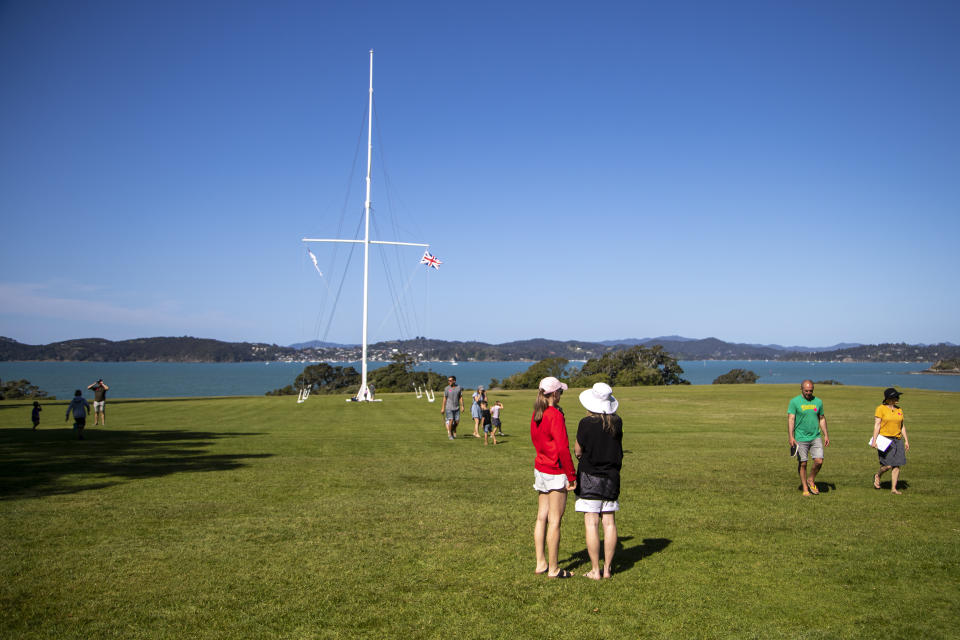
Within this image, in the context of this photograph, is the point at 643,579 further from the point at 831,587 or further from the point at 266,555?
the point at 266,555

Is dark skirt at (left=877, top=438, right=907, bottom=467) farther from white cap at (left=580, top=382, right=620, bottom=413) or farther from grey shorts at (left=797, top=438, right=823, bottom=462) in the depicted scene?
white cap at (left=580, top=382, right=620, bottom=413)

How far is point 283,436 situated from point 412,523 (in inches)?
568

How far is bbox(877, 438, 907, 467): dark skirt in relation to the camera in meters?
12.3

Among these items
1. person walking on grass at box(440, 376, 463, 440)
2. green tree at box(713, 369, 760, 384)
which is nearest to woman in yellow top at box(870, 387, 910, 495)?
person walking on grass at box(440, 376, 463, 440)

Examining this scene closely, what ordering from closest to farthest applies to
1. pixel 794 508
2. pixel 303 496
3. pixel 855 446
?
pixel 794 508, pixel 303 496, pixel 855 446

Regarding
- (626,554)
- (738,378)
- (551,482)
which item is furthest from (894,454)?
(738,378)

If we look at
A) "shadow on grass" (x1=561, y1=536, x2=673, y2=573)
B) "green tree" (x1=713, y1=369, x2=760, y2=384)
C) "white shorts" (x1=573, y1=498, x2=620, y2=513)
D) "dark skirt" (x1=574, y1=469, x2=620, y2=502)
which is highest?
"dark skirt" (x1=574, y1=469, x2=620, y2=502)

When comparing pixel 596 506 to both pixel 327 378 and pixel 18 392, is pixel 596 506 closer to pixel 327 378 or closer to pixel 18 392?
pixel 18 392

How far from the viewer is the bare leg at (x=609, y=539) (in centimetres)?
710

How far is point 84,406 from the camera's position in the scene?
22.2 m

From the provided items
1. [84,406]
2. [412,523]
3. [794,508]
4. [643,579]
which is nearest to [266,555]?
[412,523]

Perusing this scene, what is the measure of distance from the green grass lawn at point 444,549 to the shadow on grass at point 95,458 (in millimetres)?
118

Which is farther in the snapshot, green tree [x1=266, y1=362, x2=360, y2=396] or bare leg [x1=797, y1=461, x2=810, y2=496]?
green tree [x1=266, y1=362, x2=360, y2=396]

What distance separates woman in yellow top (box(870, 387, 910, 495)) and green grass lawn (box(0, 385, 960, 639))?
0.53 m
